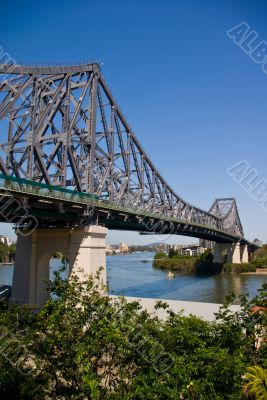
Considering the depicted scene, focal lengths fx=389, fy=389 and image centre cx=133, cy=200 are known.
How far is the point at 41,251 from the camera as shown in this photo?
24.0m

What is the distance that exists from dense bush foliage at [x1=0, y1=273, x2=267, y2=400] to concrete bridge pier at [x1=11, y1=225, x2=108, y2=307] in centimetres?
1305

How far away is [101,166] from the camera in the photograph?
30469 mm

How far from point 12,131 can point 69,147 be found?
4.38 meters

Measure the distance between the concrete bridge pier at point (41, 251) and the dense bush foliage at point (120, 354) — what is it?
13.1 metres

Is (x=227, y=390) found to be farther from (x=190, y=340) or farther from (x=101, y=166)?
(x=101, y=166)

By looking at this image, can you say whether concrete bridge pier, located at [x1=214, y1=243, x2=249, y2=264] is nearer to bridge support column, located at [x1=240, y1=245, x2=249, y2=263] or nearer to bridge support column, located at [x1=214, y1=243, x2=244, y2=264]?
bridge support column, located at [x1=214, y1=243, x2=244, y2=264]

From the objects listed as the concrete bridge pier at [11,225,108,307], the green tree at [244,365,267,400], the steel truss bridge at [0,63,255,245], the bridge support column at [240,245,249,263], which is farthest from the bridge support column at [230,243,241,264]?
the green tree at [244,365,267,400]

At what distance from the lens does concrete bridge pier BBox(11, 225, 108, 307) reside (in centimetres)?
2212

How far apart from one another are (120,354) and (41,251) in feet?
56.5

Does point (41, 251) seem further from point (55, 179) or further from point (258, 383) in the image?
point (258, 383)

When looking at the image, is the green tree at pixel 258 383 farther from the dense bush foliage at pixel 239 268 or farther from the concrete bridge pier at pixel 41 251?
the dense bush foliage at pixel 239 268

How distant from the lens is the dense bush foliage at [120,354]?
7.23m

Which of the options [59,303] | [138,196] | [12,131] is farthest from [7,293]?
[59,303]

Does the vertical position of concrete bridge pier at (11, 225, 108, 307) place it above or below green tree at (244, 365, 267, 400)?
above
